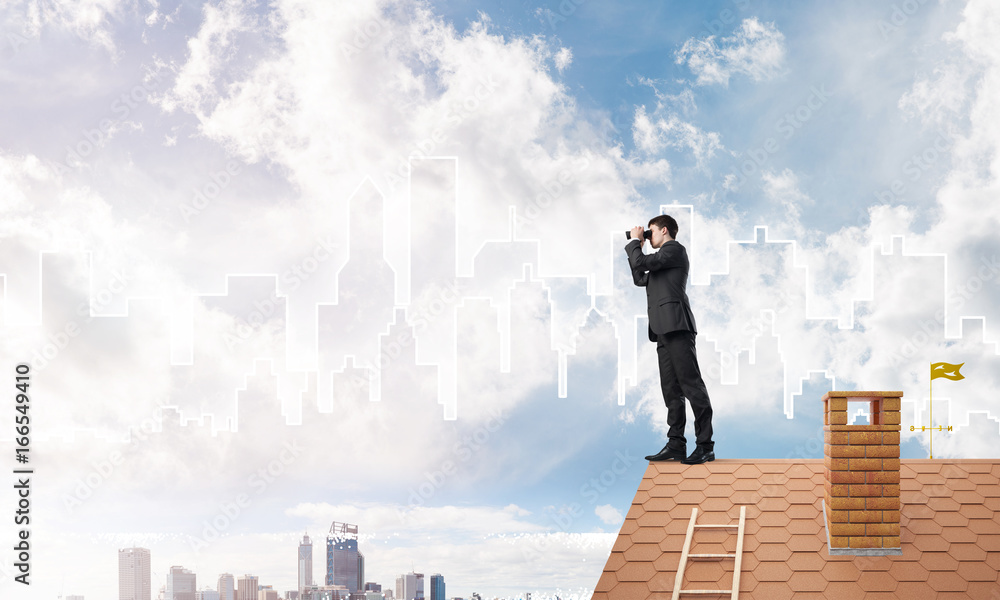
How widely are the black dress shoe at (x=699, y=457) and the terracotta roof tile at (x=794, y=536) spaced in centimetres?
8

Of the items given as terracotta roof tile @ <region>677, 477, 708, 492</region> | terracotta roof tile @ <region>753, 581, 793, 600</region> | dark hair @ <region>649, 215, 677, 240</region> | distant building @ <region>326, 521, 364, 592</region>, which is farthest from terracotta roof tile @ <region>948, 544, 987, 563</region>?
distant building @ <region>326, 521, 364, 592</region>

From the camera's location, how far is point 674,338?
814 centimetres

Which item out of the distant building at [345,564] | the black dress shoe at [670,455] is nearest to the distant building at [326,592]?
the distant building at [345,564]

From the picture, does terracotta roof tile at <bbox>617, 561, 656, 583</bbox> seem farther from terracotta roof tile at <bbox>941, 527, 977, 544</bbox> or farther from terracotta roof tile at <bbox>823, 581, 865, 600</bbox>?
terracotta roof tile at <bbox>941, 527, 977, 544</bbox>

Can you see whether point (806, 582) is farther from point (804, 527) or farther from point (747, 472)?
A: point (747, 472)

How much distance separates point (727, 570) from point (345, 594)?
54.0 feet

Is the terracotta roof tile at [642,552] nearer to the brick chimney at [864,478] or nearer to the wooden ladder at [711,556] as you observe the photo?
the wooden ladder at [711,556]

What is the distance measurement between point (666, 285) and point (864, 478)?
9.43ft

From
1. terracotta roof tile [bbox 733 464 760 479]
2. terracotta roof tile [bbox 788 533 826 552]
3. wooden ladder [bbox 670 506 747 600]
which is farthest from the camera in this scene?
terracotta roof tile [bbox 733 464 760 479]

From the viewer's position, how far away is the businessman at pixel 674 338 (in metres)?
8.07

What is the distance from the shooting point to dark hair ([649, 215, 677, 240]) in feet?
27.5

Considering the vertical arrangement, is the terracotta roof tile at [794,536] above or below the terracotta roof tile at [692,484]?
below

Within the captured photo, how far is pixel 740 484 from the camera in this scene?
759 cm

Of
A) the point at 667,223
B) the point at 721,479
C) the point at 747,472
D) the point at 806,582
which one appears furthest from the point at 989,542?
the point at 667,223
